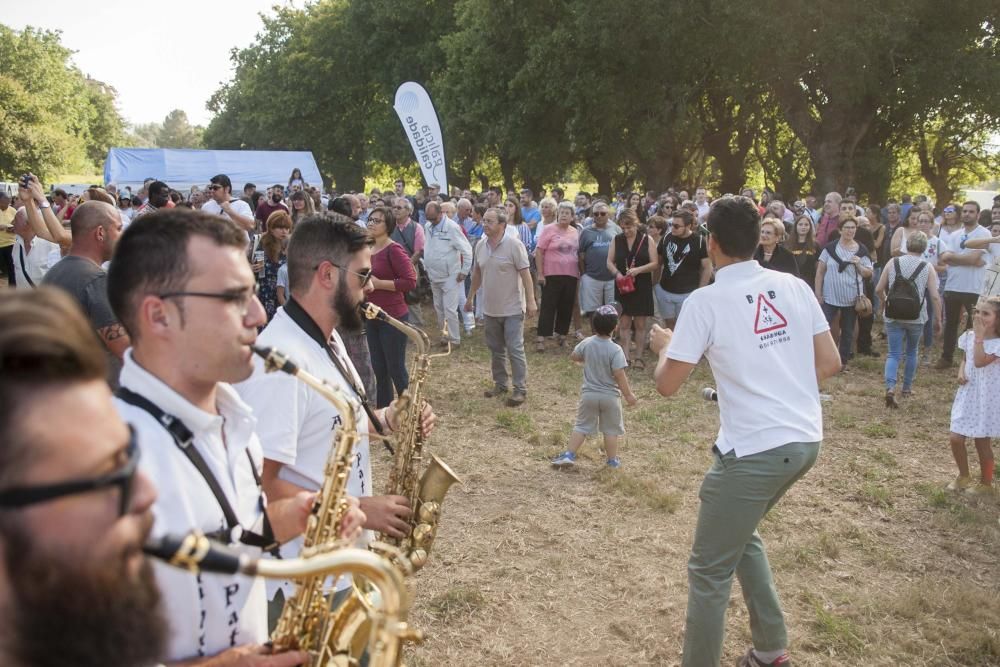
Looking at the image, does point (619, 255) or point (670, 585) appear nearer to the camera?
point (670, 585)

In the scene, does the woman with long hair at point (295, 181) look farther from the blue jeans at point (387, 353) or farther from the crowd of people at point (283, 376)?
the blue jeans at point (387, 353)

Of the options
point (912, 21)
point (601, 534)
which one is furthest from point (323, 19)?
point (601, 534)

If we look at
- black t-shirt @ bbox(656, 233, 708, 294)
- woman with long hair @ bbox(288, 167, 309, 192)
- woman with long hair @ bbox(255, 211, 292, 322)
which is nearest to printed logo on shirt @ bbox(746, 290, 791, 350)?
woman with long hair @ bbox(255, 211, 292, 322)

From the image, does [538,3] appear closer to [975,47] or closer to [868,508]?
[975,47]

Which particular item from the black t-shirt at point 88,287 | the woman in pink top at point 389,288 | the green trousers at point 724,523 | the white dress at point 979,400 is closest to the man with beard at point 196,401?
the green trousers at point 724,523

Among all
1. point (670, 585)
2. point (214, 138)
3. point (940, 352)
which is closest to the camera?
point (670, 585)

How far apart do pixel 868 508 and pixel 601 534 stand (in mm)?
2348

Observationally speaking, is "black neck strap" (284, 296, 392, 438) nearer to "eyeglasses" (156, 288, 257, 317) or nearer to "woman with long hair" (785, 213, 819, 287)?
"eyeglasses" (156, 288, 257, 317)

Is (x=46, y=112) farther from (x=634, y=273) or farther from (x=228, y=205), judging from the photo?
(x=634, y=273)

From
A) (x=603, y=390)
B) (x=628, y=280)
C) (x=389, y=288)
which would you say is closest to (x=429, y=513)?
(x=603, y=390)

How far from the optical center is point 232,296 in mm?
1948

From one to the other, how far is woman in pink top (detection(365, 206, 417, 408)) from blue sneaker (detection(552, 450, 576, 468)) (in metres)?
1.64

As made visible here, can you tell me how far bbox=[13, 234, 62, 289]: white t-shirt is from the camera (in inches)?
338

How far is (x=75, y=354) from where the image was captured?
107cm
